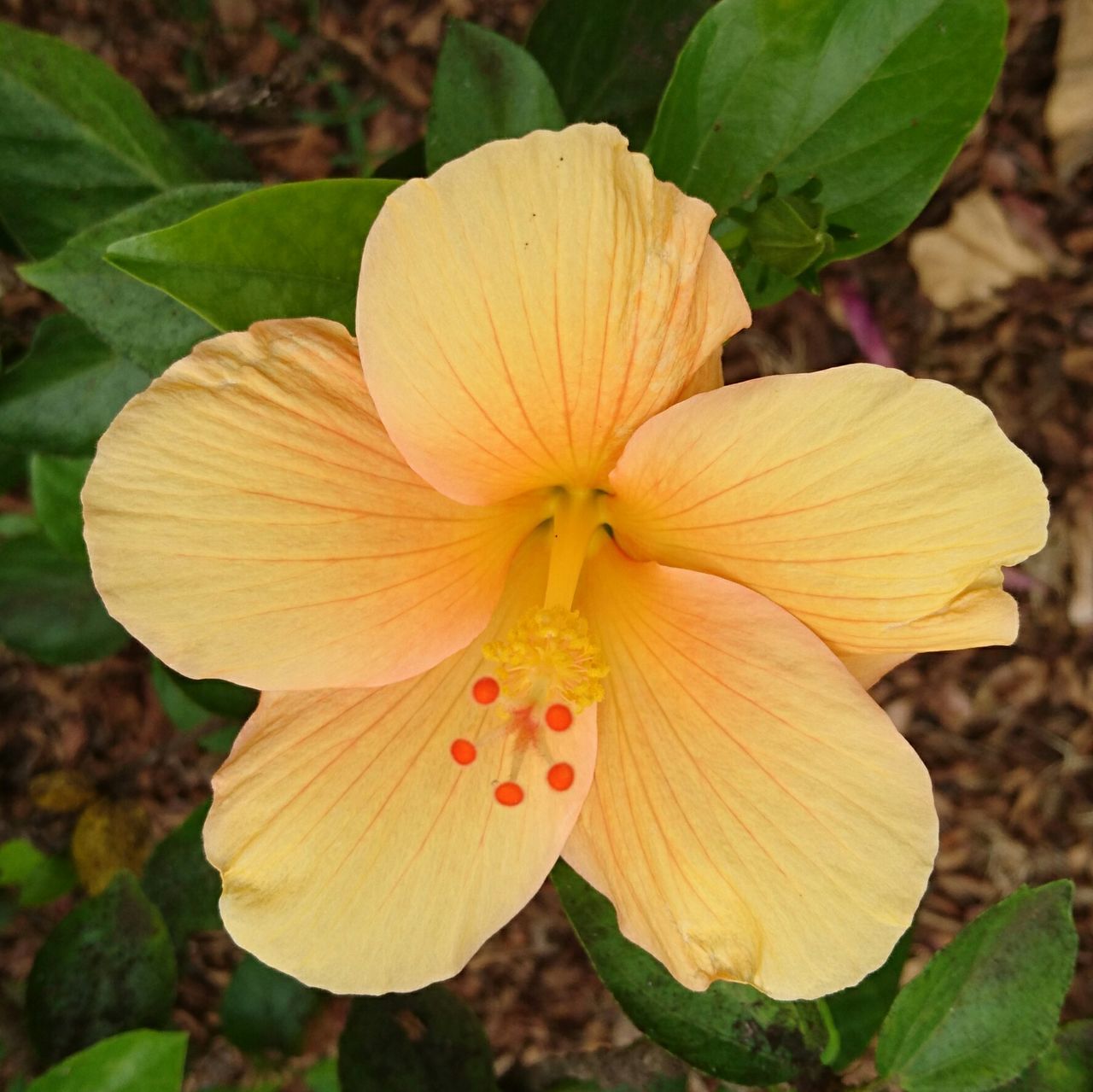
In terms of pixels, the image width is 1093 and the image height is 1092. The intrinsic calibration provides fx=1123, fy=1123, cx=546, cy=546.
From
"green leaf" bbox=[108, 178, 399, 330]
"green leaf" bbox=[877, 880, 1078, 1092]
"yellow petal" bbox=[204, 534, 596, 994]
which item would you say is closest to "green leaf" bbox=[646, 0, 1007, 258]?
"green leaf" bbox=[108, 178, 399, 330]

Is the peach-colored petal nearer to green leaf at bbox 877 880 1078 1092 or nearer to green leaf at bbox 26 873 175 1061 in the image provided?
green leaf at bbox 877 880 1078 1092

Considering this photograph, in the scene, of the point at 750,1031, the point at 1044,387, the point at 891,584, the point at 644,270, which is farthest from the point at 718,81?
the point at 1044,387

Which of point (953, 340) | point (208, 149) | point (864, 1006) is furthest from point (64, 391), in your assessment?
point (953, 340)

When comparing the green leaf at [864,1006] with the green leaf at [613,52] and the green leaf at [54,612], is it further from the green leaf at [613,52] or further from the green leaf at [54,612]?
the green leaf at [54,612]

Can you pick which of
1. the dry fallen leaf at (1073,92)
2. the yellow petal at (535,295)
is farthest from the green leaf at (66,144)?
the dry fallen leaf at (1073,92)

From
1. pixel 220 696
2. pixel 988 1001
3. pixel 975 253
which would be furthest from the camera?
pixel 975 253

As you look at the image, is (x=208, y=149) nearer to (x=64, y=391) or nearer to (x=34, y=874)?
(x=64, y=391)

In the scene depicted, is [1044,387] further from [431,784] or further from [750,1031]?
[431,784]
